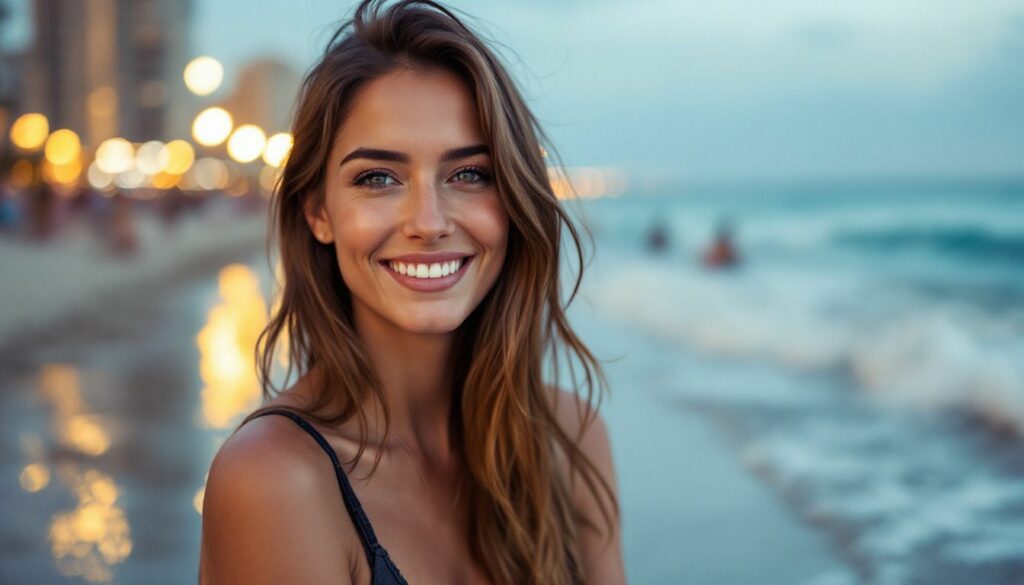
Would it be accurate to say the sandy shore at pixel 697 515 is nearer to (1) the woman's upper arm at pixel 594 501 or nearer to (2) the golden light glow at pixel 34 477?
(1) the woman's upper arm at pixel 594 501

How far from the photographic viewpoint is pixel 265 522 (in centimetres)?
183

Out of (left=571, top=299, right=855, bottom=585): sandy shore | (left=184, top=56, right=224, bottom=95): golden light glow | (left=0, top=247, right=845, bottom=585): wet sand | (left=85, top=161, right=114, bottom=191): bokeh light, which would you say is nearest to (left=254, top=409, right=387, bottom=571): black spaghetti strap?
(left=0, top=247, right=845, bottom=585): wet sand

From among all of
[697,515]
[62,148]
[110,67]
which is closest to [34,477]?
[697,515]

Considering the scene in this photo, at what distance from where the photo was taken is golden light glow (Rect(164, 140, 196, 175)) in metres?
68.9

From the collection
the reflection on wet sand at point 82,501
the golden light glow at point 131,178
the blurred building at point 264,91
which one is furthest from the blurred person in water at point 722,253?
the blurred building at point 264,91

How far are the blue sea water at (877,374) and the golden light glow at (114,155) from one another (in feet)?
109

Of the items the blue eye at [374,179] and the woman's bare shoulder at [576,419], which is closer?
the blue eye at [374,179]

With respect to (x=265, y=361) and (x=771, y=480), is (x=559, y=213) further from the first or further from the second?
(x=771, y=480)

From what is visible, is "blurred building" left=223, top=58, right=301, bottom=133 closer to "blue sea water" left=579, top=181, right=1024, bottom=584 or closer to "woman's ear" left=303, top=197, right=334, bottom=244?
"blue sea water" left=579, top=181, right=1024, bottom=584

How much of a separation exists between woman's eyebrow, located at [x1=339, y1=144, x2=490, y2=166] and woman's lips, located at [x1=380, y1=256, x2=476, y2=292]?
0.76 feet

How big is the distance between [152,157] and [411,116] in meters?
69.8

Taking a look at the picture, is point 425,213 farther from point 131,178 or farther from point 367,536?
point 131,178

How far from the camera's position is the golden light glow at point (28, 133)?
33.5 m

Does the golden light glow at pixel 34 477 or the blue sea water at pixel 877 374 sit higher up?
the blue sea water at pixel 877 374
